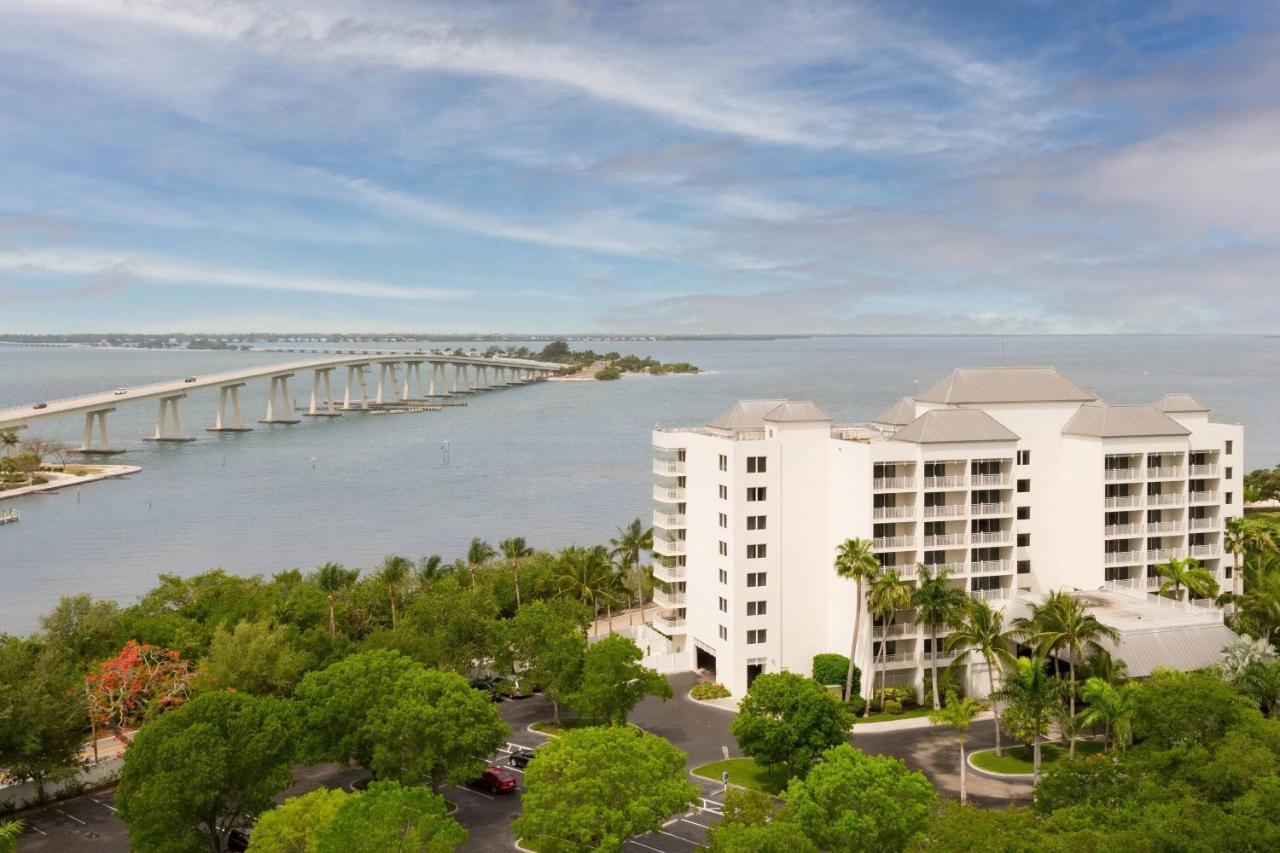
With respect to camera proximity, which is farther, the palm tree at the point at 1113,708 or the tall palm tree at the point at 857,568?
the tall palm tree at the point at 857,568

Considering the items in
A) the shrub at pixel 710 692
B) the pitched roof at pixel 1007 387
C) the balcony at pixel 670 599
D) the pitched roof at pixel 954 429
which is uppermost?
the pitched roof at pixel 1007 387

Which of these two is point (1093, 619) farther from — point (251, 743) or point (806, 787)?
point (251, 743)

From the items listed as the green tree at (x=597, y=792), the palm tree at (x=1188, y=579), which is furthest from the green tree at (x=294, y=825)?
the palm tree at (x=1188, y=579)

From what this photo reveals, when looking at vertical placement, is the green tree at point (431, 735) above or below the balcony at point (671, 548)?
below

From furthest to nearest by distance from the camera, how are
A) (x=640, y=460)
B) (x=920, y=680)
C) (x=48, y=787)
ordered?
1. (x=640, y=460)
2. (x=920, y=680)
3. (x=48, y=787)

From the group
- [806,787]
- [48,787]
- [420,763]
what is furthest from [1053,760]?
[48,787]

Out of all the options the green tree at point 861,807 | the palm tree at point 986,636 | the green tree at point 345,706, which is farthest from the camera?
the palm tree at point 986,636

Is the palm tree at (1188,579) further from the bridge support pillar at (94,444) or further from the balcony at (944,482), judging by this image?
the bridge support pillar at (94,444)
